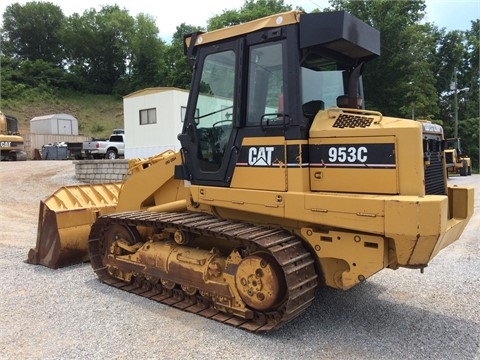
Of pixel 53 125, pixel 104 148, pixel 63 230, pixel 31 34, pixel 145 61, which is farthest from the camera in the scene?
pixel 31 34

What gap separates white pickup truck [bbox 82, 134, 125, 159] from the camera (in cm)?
2469

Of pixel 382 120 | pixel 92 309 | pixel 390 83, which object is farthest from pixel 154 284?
pixel 390 83

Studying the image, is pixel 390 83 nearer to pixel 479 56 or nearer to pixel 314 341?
pixel 479 56

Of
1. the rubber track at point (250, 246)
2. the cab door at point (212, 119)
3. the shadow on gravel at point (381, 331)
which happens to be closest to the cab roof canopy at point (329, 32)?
the cab door at point (212, 119)

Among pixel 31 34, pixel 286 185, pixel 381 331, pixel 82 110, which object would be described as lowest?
pixel 381 331

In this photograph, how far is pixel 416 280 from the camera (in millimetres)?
5555

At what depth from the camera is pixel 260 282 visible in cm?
396

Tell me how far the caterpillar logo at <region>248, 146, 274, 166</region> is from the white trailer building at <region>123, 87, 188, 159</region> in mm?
15294

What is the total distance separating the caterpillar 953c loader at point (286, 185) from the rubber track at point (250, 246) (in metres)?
0.02

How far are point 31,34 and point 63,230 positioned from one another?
77.4m

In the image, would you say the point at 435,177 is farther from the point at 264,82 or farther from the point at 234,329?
the point at 234,329

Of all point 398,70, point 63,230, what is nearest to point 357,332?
point 63,230

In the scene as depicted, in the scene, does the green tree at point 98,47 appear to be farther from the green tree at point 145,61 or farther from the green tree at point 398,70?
the green tree at point 398,70

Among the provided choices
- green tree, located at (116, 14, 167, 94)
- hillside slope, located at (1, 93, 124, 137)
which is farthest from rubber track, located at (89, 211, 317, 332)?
green tree, located at (116, 14, 167, 94)
